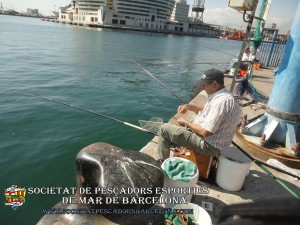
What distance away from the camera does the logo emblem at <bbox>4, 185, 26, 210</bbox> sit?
4.70 meters

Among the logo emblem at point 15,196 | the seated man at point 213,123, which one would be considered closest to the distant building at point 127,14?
the logo emblem at point 15,196

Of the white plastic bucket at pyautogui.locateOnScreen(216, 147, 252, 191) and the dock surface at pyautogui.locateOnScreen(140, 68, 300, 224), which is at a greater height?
the white plastic bucket at pyautogui.locateOnScreen(216, 147, 252, 191)

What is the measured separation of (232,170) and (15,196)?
4.83m

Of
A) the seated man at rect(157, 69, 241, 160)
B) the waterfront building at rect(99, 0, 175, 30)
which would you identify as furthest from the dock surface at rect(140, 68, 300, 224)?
the waterfront building at rect(99, 0, 175, 30)

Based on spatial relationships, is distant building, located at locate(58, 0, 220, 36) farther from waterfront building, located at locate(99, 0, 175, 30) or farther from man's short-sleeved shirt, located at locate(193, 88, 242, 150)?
man's short-sleeved shirt, located at locate(193, 88, 242, 150)

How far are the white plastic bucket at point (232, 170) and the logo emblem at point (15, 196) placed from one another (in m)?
4.11

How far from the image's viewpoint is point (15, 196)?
5.17m

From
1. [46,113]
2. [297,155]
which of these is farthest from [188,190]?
[46,113]

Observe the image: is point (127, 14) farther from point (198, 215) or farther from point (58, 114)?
point (198, 215)

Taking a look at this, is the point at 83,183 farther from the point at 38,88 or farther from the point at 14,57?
the point at 14,57

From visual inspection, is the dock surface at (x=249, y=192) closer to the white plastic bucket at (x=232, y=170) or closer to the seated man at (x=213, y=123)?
Answer: the white plastic bucket at (x=232, y=170)

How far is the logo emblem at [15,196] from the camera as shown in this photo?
4.70 metres

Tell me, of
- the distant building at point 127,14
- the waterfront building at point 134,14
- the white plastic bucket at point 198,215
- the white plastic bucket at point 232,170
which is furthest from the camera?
the distant building at point 127,14

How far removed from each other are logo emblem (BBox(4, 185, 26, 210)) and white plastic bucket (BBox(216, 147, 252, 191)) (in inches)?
162
